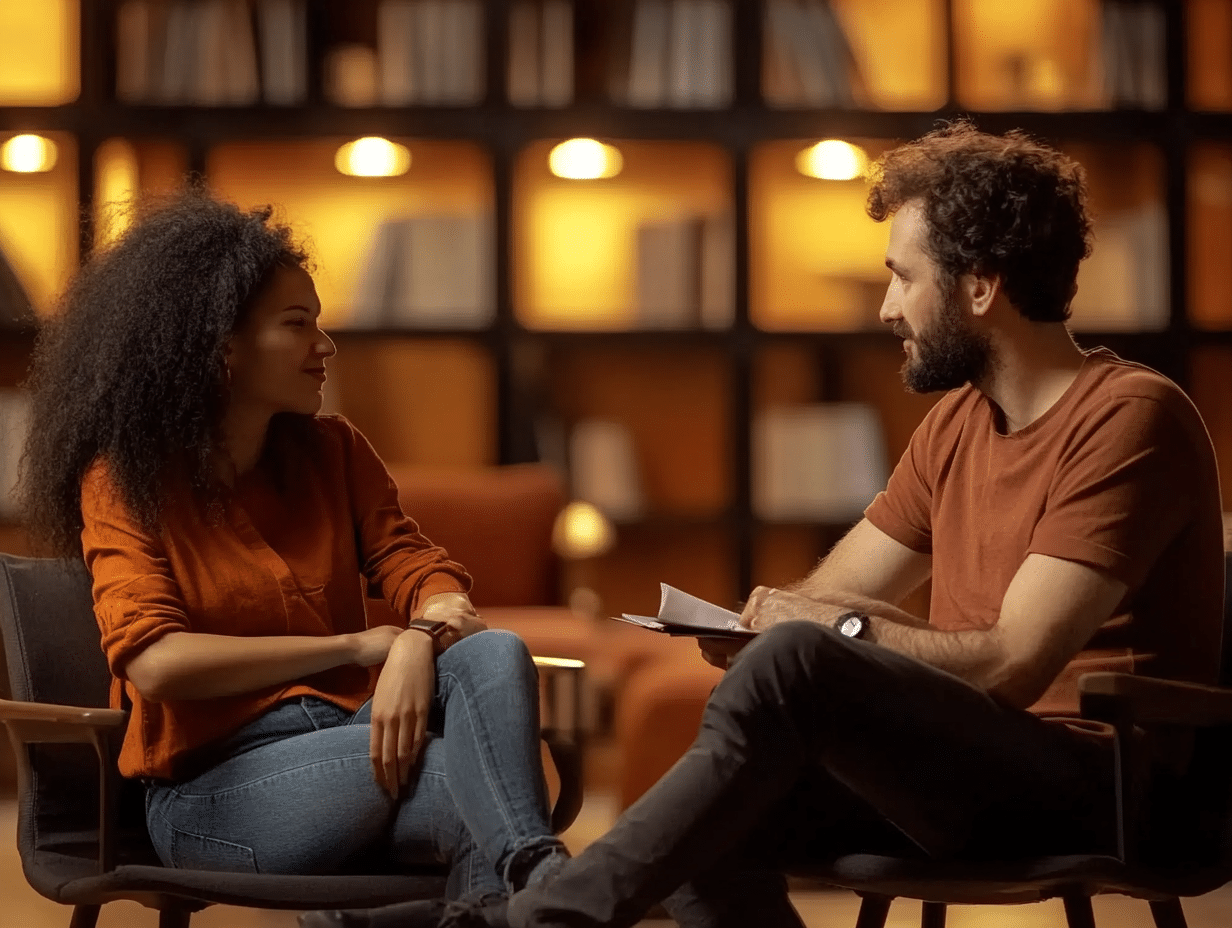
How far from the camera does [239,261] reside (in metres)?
1.92

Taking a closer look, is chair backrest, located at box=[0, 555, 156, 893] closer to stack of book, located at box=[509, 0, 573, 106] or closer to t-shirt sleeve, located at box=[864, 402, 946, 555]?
t-shirt sleeve, located at box=[864, 402, 946, 555]

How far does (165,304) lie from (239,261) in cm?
11

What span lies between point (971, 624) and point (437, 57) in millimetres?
2685

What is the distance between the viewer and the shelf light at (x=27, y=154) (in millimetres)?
4023

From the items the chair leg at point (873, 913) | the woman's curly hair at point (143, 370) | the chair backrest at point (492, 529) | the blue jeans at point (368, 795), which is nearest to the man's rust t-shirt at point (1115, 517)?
the chair leg at point (873, 913)

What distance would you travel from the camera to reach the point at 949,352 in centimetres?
196

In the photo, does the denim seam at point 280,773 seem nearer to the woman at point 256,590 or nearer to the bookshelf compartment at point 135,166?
the woman at point 256,590

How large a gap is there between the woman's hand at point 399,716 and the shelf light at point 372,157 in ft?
8.49

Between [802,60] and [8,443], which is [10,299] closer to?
[8,443]

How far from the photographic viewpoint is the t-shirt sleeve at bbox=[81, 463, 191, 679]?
66.9 inches

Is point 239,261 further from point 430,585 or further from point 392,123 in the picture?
point 392,123

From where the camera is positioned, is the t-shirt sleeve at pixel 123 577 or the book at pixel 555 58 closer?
the t-shirt sleeve at pixel 123 577

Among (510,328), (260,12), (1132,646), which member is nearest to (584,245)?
(510,328)

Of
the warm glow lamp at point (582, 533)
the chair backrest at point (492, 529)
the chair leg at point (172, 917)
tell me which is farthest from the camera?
the warm glow lamp at point (582, 533)
